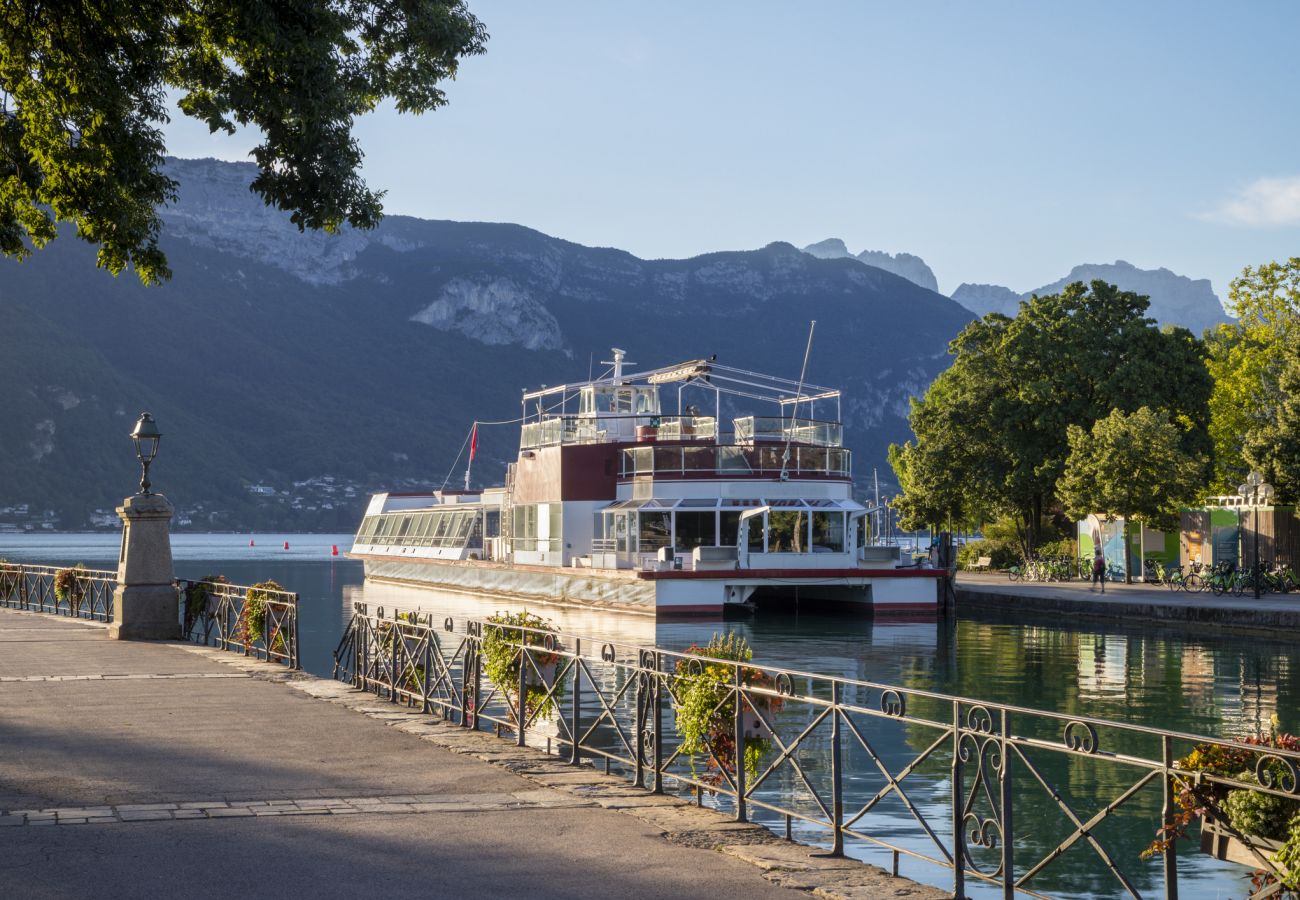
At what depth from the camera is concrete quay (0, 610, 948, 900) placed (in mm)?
7684

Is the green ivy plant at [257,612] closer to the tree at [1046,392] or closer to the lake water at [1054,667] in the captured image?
the lake water at [1054,667]

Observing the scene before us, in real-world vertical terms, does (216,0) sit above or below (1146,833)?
above

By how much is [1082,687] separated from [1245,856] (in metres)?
19.5

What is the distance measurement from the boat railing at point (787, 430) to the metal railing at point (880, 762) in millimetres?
23589

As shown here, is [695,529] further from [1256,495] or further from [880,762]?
[880,762]

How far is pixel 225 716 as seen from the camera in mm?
14094

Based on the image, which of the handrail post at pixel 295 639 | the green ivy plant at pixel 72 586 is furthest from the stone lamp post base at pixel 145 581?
the green ivy plant at pixel 72 586

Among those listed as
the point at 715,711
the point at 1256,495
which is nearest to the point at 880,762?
the point at 715,711

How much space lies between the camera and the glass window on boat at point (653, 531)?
146ft

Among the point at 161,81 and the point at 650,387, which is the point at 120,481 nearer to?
the point at 650,387

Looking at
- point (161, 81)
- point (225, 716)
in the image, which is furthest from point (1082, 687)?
point (161, 81)

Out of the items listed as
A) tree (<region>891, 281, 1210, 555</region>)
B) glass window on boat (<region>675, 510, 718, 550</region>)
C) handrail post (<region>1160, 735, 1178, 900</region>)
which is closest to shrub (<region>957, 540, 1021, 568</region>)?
tree (<region>891, 281, 1210, 555</region>)

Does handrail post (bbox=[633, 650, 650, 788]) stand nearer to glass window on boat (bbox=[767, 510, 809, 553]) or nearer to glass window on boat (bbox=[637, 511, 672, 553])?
glass window on boat (bbox=[767, 510, 809, 553])

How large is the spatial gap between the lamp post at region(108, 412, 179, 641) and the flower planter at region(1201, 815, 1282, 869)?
20085mm
